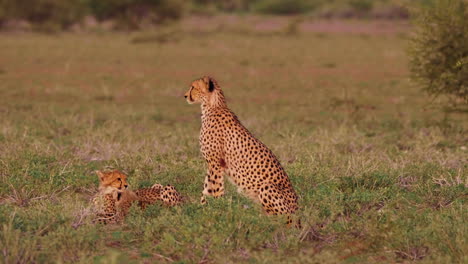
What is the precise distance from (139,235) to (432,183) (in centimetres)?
254

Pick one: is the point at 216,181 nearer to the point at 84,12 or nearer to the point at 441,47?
the point at 441,47

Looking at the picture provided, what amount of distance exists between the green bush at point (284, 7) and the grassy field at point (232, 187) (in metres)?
29.8

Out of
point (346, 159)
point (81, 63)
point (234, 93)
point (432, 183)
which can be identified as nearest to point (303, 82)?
point (234, 93)

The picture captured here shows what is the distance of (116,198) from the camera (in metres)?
5.74

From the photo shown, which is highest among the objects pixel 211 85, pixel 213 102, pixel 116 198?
pixel 211 85

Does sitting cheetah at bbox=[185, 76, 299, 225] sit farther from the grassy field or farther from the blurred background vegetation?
the blurred background vegetation

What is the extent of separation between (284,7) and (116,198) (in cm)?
4332

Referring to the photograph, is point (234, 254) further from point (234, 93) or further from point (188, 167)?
point (234, 93)

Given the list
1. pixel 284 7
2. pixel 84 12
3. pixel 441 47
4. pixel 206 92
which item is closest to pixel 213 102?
pixel 206 92

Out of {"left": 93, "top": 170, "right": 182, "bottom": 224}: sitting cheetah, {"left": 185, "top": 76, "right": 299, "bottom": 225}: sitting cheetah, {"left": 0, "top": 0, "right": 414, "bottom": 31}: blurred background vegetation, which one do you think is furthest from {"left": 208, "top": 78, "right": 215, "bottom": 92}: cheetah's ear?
{"left": 0, "top": 0, "right": 414, "bottom": 31}: blurred background vegetation

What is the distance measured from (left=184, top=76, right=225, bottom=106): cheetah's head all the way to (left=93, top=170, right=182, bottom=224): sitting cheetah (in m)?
0.71

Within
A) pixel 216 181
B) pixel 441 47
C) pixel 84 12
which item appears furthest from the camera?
pixel 84 12

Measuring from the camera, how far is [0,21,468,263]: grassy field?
4949 mm

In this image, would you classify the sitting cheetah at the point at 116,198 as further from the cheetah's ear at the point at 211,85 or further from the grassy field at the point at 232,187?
the cheetah's ear at the point at 211,85
